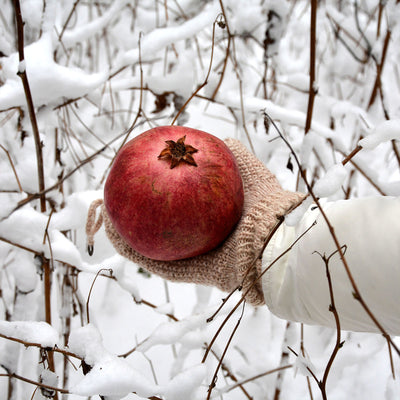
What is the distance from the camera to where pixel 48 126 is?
36.4 inches

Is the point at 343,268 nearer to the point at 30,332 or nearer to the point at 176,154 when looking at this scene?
the point at 176,154

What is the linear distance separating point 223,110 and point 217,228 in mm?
1136

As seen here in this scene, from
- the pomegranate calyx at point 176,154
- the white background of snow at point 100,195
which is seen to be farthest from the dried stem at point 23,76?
the pomegranate calyx at point 176,154

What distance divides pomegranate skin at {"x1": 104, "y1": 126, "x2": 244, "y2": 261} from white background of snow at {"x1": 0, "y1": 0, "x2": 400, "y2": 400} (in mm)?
150

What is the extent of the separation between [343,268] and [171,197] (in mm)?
285

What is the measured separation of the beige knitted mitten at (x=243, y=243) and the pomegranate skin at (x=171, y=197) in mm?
37

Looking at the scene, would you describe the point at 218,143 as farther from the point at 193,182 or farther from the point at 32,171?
the point at 32,171

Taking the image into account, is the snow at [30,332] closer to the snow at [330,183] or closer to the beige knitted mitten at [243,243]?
the beige knitted mitten at [243,243]

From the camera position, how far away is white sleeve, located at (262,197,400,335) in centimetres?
53

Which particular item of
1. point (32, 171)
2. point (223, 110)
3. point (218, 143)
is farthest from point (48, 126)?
point (223, 110)

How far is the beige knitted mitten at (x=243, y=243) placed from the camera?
71cm

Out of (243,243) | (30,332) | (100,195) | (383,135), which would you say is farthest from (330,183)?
(100,195)

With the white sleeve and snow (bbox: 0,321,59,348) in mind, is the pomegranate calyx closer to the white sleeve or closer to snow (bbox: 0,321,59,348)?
the white sleeve

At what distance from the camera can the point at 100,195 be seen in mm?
946
